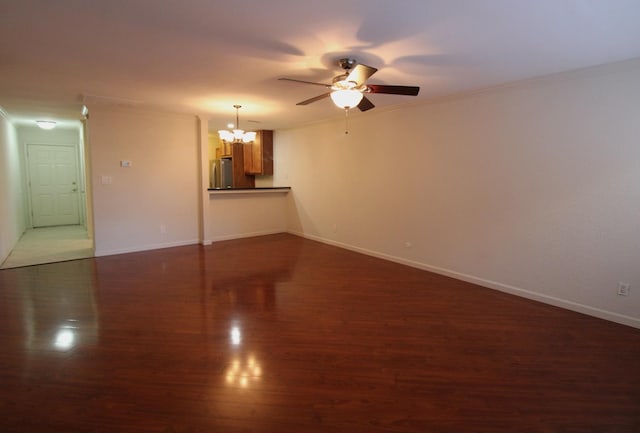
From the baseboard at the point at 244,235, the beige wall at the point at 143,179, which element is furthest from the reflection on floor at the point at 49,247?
the baseboard at the point at 244,235

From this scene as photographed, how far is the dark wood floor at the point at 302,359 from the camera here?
1.88 meters

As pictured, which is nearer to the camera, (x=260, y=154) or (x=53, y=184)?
(x=260, y=154)

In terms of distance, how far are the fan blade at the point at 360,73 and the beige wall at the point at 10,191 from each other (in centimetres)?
558

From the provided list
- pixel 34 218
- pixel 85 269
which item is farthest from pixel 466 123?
pixel 34 218

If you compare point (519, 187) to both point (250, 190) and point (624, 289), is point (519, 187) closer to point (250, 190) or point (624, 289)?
point (624, 289)

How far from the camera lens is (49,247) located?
233 inches

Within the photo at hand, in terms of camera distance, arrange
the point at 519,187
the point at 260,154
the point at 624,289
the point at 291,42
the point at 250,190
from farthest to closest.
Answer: the point at 260,154 < the point at 250,190 < the point at 519,187 < the point at 624,289 < the point at 291,42

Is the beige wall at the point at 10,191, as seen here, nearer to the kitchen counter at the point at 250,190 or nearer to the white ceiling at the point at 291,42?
the white ceiling at the point at 291,42

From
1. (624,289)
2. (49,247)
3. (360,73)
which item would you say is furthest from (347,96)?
(49,247)

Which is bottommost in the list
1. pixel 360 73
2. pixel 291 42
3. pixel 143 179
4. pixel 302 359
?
pixel 302 359

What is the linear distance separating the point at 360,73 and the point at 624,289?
3092 mm

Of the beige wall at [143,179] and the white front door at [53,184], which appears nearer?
the beige wall at [143,179]

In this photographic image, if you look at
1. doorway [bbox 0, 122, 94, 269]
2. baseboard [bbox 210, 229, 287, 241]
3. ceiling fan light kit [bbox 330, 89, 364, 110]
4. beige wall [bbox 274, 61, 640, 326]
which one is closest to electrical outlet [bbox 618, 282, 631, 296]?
beige wall [bbox 274, 61, 640, 326]

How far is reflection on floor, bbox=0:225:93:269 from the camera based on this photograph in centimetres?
508
